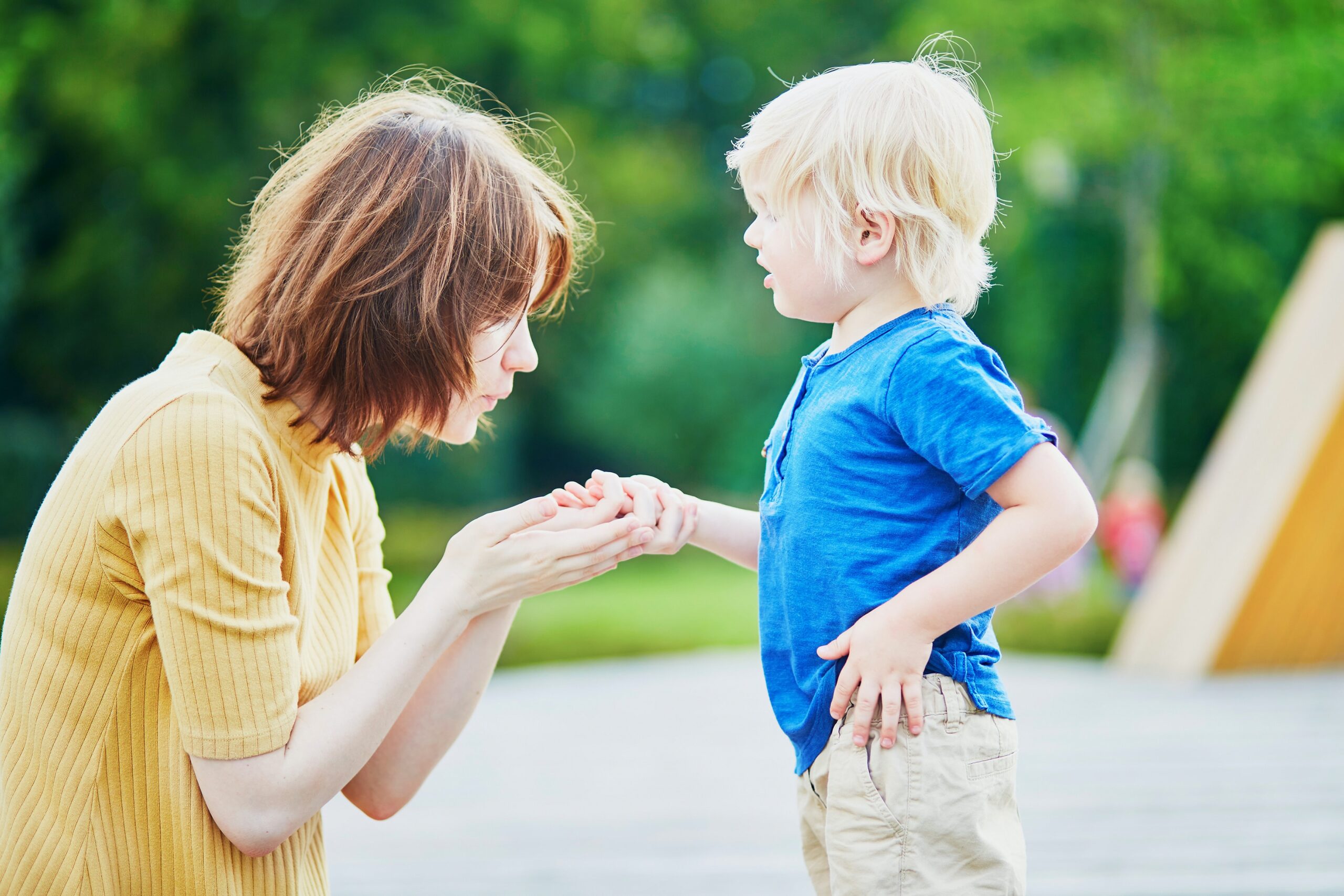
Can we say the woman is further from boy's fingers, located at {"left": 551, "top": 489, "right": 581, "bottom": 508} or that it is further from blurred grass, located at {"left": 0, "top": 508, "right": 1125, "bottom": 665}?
blurred grass, located at {"left": 0, "top": 508, "right": 1125, "bottom": 665}

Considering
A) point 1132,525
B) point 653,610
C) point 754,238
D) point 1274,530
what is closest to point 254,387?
point 754,238

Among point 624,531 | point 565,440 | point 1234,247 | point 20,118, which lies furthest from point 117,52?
point 624,531

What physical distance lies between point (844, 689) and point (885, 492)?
0.26m

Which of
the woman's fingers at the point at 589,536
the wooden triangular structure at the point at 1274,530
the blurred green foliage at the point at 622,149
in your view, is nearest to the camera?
the woman's fingers at the point at 589,536

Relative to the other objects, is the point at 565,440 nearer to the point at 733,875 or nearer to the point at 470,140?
the point at 733,875

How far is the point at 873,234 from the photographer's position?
5.28 ft

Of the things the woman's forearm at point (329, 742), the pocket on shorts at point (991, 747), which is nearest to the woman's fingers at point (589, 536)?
the woman's forearm at point (329, 742)

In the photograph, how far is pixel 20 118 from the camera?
11.0 metres

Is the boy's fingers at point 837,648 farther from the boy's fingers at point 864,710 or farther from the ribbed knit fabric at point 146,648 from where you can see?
the ribbed knit fabric at point 146,648

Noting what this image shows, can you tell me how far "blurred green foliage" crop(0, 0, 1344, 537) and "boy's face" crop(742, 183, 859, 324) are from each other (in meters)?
6.65

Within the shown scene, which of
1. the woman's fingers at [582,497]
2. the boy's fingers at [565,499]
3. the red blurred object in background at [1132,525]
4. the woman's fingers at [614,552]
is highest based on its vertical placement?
the red blurred object in background at [1132,525]

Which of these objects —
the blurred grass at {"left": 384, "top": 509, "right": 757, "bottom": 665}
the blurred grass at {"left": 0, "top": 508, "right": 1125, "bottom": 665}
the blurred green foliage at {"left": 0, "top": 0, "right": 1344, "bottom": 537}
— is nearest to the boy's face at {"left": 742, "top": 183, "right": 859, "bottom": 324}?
the blurred grass at {"left": 384, "top": 509, "right": 757, "bottom": 665}

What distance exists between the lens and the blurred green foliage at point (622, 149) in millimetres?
9750

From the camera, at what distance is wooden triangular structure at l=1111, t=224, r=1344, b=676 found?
5355mm
